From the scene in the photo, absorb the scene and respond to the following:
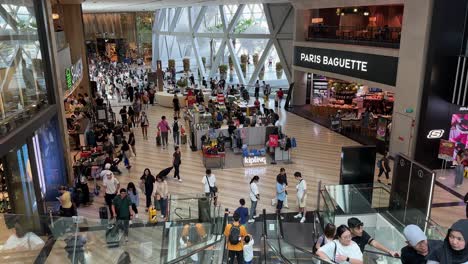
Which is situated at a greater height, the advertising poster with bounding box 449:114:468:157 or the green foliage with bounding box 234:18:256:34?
the green foliage with bounding box 234:18:256:34

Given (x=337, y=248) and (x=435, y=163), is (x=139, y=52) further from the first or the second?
(x=337, y=248)

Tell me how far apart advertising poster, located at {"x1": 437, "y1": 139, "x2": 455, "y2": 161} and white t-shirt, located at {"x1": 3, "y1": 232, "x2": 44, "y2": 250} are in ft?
37.7

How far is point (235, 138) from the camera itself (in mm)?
15148

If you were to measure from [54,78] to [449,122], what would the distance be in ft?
40.2

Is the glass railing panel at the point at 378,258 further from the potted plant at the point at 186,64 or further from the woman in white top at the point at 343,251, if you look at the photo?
the potted plant at the point at 186,64

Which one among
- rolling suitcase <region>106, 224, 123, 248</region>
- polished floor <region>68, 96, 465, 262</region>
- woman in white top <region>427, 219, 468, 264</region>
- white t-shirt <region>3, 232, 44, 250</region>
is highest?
woman in white top <region>427, 219, 468, 264</region>

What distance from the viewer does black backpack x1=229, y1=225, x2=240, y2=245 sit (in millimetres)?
6898

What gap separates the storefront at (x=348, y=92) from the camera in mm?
14836

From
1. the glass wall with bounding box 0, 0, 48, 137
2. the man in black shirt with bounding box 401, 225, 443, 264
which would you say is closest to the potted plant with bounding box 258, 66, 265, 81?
the glass wall with bounding box 0, 0, 48, 137

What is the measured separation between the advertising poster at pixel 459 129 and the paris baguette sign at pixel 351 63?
2358 mm

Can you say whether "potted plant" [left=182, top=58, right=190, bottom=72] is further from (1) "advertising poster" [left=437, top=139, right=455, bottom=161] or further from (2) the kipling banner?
(1) "advertising poster" [left=437, top=139, right=455, bottom=161]

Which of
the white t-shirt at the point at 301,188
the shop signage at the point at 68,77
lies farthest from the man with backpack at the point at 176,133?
the white t-shirt at the point at 301,188

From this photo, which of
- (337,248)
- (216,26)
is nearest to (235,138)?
(337,248)

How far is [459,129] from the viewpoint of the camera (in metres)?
13.0
